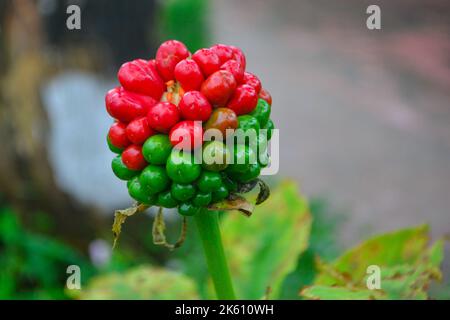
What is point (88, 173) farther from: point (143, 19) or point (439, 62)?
point (439, 62)

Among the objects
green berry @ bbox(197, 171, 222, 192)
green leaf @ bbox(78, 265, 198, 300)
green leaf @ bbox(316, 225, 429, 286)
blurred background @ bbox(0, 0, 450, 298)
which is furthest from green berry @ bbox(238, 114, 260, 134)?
blurred background @ bbox(0, 0, 450, 298)

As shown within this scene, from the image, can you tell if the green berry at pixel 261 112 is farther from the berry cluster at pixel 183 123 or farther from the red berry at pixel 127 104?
the red berry at pixel 127 104

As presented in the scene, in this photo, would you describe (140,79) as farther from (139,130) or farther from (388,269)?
(388,269)

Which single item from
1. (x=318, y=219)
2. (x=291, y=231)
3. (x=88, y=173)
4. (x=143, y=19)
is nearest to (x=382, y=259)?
(x=291, y=231)

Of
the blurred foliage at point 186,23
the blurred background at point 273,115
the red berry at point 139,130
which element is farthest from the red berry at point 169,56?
the blurred foliage at point 186,23

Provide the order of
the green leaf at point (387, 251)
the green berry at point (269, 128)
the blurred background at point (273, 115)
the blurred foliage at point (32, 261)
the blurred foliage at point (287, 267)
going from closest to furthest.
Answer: the green berry at point (269, 128) < the blurred foliage at point (287, 267) < the green leaf at point (387, 251) < the blurred foliage at point (32, 261) < the blurred background at point (273, 115)
